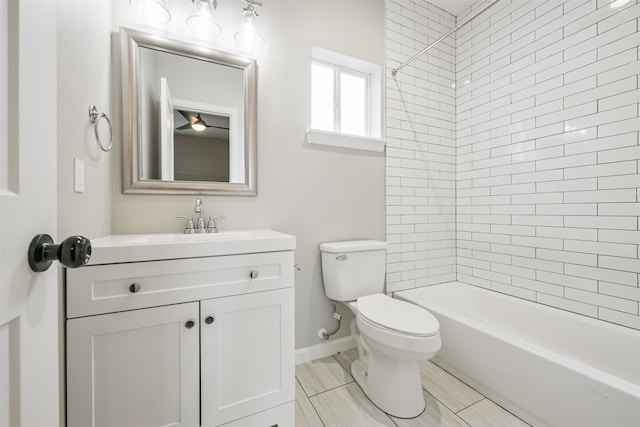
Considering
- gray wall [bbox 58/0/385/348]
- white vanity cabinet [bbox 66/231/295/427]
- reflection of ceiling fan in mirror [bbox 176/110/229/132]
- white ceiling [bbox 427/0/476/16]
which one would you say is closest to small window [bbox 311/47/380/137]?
gray wall [bbox 58/0/385/348]

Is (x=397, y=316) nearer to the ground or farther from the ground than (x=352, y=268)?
nearer to the ground

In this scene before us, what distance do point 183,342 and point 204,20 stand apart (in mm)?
1627

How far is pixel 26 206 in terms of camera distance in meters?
0.38

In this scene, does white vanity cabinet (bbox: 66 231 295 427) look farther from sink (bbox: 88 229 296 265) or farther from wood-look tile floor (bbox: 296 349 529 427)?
wood-look tile floor (bbox: 296 349 529 427)

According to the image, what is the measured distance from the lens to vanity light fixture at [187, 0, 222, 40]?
4.57 ft

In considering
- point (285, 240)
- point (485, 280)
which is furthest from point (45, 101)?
point (485, 280)

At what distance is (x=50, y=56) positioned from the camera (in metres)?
0.46

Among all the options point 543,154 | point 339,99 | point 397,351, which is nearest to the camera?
point 397,351

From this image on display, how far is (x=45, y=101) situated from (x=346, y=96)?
6.40ft

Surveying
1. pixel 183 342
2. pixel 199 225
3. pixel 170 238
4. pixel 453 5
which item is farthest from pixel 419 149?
pixel 183 342

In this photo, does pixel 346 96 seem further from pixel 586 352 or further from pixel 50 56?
pixel 586 352

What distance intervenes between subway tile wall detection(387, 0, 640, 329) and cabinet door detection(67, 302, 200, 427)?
4.94ft

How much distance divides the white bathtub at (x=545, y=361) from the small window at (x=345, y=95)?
1408 millimetres

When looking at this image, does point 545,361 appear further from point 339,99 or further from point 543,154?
point 339,99
